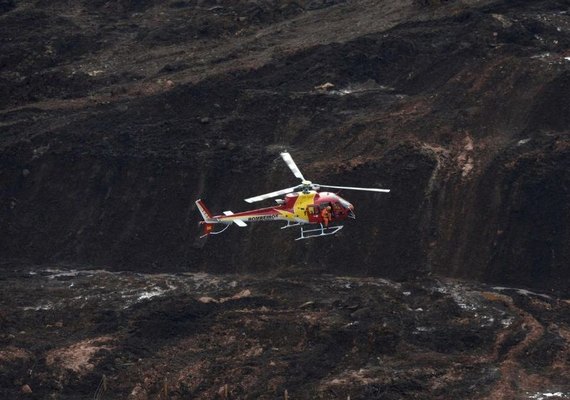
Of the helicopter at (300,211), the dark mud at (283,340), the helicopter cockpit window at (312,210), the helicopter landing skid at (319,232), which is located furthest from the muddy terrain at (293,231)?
the helicopter cockpit window at (312,210)

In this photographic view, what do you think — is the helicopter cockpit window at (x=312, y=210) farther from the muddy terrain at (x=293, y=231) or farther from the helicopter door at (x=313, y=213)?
the muddy terrain at (x=293, y=231)

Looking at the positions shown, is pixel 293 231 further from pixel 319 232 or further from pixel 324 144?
pixel 324 144

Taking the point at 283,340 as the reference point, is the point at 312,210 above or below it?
above

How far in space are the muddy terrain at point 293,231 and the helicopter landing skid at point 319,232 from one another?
596mm

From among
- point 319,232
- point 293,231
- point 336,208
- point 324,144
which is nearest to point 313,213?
point 336,208

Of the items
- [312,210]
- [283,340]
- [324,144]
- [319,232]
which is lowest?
[283,340]

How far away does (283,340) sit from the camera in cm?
3338

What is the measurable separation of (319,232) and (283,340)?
6588mm

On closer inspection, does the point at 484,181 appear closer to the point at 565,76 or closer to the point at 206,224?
the point at 565,76

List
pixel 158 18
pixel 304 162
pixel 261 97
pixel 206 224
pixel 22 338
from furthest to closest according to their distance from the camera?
1. pixel 158 18
2. pixel 261 97
3. pixel 304 162
4. pixel 206 224
5. pixel 22 338

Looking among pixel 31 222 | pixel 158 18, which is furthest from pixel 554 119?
pixel 158 18

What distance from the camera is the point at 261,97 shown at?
4488 cm

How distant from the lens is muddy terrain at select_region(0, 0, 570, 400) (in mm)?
32281

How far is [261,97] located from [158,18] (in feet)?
45.2
